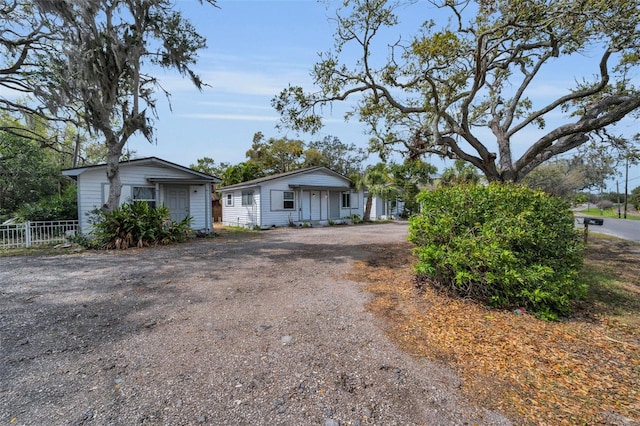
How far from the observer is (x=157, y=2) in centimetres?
1024

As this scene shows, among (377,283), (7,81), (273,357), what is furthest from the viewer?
(7,81)

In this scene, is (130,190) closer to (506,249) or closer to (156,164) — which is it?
(156,164)

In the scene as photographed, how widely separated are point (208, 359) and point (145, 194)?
41.7 feet

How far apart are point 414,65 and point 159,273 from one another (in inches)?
334

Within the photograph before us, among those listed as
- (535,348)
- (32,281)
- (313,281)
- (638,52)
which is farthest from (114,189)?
(638,52)

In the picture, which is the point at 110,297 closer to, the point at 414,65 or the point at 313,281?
the point at 313,281

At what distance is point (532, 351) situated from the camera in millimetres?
2947

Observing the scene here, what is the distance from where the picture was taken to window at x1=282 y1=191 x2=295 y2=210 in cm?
1834

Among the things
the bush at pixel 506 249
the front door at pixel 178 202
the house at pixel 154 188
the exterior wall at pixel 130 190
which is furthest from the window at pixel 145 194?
the bush at pixel 506 249

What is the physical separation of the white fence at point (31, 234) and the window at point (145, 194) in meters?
2.55

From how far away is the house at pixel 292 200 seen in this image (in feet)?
57.7

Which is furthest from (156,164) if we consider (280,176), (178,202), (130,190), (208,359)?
(208,359)

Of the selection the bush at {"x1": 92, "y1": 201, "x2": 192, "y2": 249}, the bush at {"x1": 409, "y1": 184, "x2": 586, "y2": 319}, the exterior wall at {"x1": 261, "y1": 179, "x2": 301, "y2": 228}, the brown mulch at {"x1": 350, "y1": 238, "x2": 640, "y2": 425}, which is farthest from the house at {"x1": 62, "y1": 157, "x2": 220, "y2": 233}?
the bush at {"x1": 409, "y1": 184, "x2": 586, "y2": 319}

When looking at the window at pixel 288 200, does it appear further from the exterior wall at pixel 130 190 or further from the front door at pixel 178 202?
the front door at pixel 178 202
